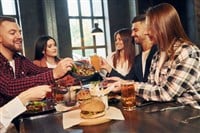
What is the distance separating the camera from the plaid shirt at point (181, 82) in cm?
138

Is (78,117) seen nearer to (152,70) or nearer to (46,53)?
(152,70)

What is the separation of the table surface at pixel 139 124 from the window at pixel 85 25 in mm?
4328

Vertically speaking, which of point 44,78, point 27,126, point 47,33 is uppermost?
point 47,33

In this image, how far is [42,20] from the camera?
16.9 feet

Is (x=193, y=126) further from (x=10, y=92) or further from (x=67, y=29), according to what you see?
(x=67, y=29)

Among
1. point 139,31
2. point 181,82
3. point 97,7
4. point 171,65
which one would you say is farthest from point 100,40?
point 181,82

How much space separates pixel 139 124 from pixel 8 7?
4610 mm

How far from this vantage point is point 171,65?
1.47 m

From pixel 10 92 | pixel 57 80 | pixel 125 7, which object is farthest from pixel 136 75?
pixel 125 7

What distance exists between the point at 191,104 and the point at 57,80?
0.92 metres

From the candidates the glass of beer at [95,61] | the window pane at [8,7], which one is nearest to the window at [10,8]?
the window pane at [8,7]

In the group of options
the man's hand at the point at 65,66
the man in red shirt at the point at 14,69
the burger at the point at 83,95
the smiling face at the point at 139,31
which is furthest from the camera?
the smiling face at the point at 139,31

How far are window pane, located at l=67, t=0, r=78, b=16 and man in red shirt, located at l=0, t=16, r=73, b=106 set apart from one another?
3.69m

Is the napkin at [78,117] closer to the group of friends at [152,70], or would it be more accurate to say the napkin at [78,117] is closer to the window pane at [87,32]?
the group of friends at [152,70]
